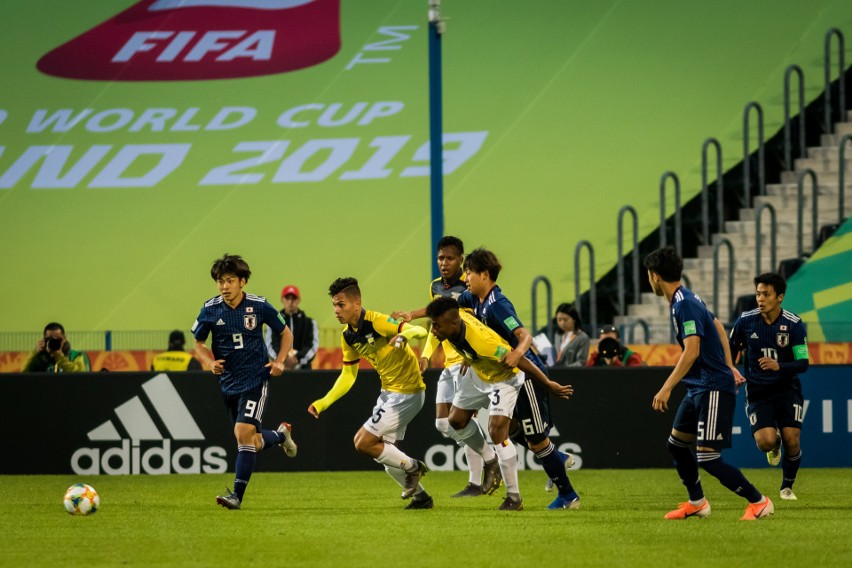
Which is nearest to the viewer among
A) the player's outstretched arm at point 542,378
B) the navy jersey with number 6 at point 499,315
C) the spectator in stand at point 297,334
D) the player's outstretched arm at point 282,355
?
the player's outstretched arm at point 542,378

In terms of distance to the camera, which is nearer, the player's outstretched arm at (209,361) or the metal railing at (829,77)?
the player's outstretched arm at (209,361)

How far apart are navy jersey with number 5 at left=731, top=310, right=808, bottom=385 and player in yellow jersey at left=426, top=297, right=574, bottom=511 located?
2.00 metres

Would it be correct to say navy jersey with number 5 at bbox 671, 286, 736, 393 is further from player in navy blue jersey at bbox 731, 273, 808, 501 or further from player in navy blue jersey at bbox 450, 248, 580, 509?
player in navy blue jersey at bbox 731, 273, 808, 501

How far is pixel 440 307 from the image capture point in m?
10.8

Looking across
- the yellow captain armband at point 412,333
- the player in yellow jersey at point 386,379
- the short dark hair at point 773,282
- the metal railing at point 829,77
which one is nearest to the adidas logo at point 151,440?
the player in yellow jersey at point 386,379

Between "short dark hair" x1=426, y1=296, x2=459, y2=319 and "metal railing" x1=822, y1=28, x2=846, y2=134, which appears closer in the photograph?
"short dark hair" x1=426, y1=296, x2=459, y2=319

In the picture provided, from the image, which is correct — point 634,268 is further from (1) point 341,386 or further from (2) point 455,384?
(1) point 341,386

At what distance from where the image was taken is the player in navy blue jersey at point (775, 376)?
12234mm

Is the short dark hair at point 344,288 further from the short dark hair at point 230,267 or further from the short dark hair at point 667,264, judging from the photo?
the short dark hair at point 667,264

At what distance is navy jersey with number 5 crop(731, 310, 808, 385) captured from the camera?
12.2 m

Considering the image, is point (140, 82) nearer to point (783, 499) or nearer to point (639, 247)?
point (639, 247)

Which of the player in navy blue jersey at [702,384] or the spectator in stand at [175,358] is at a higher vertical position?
the player in navy blue jersey at [702,384]

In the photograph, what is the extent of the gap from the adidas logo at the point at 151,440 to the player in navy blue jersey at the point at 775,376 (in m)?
6.17

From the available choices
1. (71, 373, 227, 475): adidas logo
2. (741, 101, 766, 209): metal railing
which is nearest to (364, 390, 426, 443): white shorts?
(71, 373, 227, 475): adidas logo
